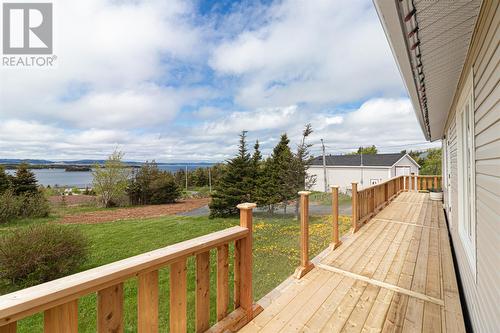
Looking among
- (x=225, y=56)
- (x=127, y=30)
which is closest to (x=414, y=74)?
(x=127, y=30)

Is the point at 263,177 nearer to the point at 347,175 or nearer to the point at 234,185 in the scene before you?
the point at 234,185

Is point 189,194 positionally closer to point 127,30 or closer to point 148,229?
point 148,229

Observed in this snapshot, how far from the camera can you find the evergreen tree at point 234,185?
44.5 feet

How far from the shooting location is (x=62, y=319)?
105cm

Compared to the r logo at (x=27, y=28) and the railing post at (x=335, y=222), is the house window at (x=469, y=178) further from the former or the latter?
the r logo at (x=27, y=28)

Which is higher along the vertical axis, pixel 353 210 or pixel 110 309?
pixel 110 309

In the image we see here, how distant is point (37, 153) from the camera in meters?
33.3

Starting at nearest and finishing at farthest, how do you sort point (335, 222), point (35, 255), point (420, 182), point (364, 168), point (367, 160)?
point (335, 222) → point (35, 255) → point (420, 182) → point (364, 168) → point (367, 160)

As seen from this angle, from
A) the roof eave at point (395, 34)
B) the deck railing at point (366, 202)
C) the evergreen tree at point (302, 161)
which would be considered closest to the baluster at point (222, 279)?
the roof eave at point (395, 34)

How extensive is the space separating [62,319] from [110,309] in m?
0.22

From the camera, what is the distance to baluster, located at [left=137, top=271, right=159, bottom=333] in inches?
55.0

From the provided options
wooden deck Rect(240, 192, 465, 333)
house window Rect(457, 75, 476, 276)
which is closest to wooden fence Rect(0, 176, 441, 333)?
wooden deck Rect(240, 192, 465, 333)

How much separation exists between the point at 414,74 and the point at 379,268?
257 cm

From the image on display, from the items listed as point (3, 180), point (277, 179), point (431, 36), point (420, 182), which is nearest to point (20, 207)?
point (3, 180)
